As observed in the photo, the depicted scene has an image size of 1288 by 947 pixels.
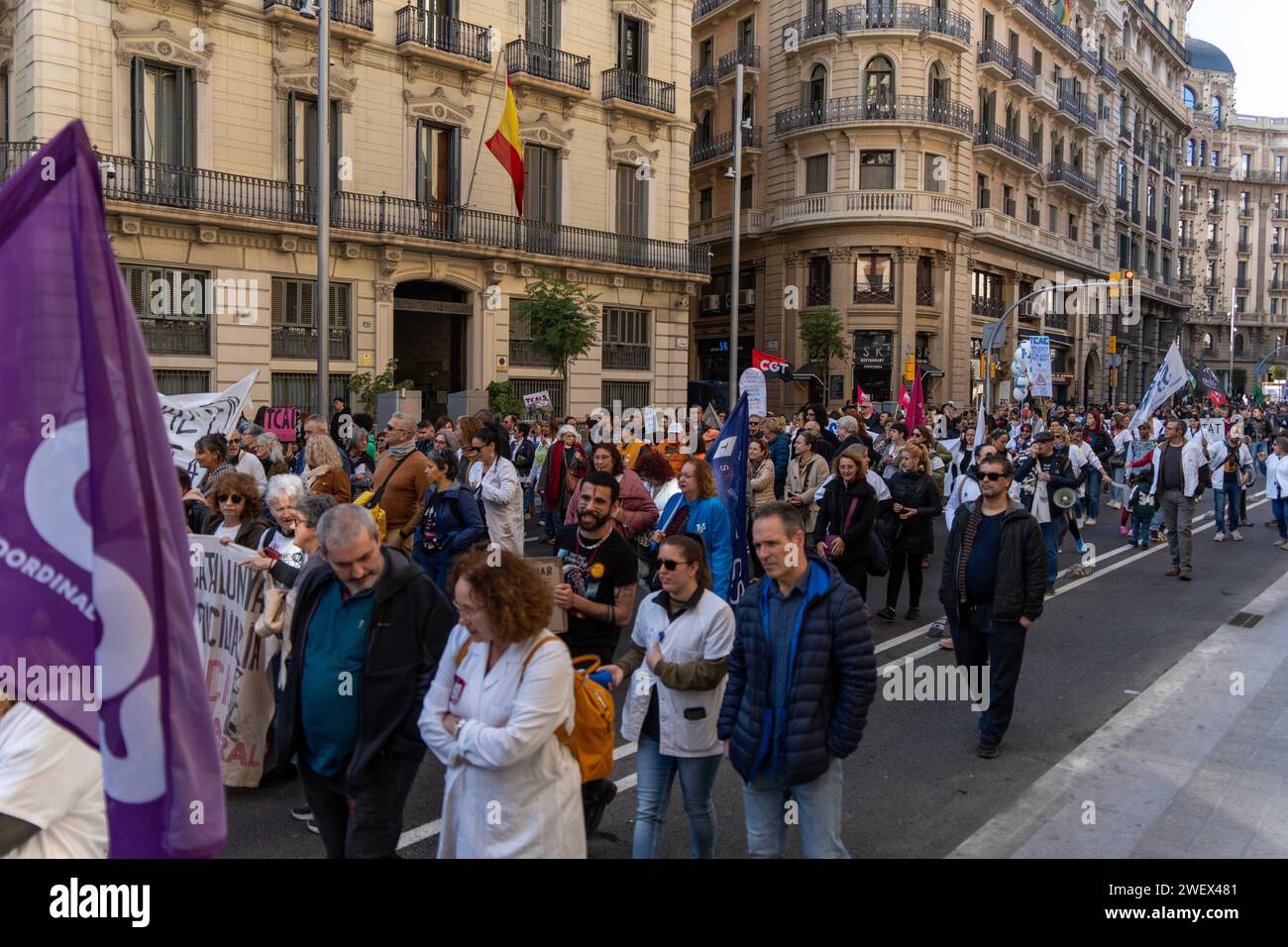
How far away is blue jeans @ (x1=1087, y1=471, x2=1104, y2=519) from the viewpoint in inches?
675

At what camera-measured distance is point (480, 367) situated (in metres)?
25.8

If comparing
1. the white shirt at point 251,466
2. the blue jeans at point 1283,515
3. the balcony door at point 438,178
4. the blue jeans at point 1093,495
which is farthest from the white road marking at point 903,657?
the balcony door at point 438,178

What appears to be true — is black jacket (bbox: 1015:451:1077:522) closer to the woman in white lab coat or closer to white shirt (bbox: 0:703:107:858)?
the woman in white lab coat

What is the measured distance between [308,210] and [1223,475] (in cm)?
1867

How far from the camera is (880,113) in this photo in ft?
123

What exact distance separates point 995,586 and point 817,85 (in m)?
36.6

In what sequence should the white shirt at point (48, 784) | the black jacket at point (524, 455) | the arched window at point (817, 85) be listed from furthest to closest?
the arched window at point (817, 85) < the black jacket at point (524, 455) < the white shirt at point (48, 784)

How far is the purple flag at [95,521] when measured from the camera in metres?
1.99

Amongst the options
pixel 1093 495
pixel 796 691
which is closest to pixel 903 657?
pixel 796 691

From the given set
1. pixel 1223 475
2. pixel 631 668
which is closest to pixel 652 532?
pixel 631 668

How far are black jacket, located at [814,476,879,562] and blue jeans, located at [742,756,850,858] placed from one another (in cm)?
489

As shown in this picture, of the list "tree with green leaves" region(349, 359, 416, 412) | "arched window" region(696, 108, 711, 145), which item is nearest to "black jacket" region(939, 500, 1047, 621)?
"tree with green leaves" region(349, 359, 416, 412)

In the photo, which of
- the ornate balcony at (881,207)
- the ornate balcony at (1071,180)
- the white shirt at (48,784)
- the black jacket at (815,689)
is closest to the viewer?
the white shirt at (48,784)

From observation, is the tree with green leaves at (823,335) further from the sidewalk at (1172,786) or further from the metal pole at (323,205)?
the sidewalk at (1172,786)
